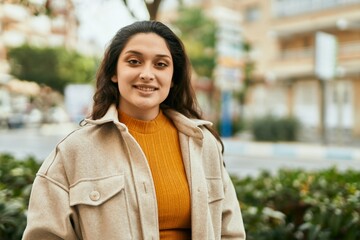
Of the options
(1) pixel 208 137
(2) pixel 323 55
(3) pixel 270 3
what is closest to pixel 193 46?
(3) pixel 270 3

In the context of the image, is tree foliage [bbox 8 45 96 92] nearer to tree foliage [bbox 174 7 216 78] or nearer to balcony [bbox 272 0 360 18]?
tree foliage [bbox 174 7 216 78]

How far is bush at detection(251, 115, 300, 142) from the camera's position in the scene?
66.4ft

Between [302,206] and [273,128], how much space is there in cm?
1711

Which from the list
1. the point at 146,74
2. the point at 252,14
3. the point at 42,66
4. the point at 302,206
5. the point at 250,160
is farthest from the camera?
the point at 42,66

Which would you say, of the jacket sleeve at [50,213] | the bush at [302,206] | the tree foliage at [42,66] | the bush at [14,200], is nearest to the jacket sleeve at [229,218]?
the jacket sleeve at [50,213]

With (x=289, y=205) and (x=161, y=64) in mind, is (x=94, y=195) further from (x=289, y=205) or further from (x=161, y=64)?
(x=289, y=205)

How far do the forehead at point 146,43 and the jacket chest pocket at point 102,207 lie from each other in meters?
0.44

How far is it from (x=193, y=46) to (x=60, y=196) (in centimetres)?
2756

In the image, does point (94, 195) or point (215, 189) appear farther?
point (215, 189)

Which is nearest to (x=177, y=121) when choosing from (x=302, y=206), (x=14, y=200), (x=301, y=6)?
(x=14, y=200)

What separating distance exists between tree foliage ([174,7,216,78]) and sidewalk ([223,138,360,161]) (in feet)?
33.9

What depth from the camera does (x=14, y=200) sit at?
3.05 metres

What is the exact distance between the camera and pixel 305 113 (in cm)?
3002

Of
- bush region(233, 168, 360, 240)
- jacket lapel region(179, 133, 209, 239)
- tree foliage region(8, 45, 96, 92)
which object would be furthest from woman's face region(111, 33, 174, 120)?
tree foliage region(8, 45, 96, 92)
